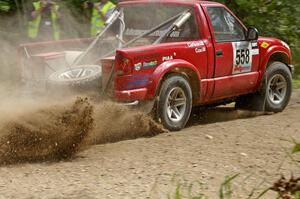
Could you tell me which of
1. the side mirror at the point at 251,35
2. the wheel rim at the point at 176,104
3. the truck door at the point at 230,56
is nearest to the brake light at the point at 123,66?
the wheel rim at the point at 176,104

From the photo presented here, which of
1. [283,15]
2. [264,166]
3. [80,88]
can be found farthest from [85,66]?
[283,15]

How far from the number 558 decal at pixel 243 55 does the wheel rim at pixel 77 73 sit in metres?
2.19

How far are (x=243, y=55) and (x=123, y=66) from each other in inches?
92.0

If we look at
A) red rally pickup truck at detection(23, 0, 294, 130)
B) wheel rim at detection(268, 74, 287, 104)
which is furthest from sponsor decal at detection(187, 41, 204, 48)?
wheel rim at detection(268, 74, 287, 104)

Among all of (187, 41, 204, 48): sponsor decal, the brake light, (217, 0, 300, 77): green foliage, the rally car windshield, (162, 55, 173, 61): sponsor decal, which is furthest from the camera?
(217, 0, 300, 77): green foliage

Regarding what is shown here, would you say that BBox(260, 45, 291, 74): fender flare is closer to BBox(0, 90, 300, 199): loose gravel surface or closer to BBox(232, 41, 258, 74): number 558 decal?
BBox(232, 41, 258, 74): number 558 decal

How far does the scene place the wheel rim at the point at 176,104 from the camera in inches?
326

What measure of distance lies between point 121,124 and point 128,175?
2031 millimetres

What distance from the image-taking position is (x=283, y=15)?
14.4 m

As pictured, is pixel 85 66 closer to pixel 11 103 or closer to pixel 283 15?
pixel 11 103

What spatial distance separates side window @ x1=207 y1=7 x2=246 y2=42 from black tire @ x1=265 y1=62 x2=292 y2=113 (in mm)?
874

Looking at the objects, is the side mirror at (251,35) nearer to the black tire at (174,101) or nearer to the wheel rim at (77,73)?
the black tire at (174,101)

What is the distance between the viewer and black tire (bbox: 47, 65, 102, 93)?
777cm

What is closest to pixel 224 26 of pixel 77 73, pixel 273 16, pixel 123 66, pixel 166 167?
pixel 123 66
